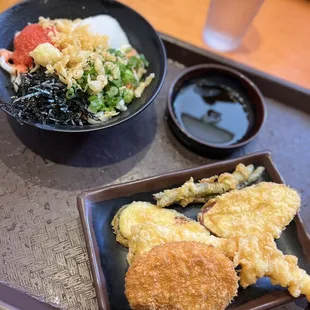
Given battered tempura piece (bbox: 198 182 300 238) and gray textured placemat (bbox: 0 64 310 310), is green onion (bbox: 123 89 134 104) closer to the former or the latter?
gray textured placemat (bbox: 0 64 310 310)

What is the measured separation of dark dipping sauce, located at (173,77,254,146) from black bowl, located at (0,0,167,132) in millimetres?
236

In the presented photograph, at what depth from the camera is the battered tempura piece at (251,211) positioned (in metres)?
1.47

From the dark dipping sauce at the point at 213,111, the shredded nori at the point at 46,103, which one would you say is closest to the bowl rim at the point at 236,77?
the dark dipping sauce at the point at 213,111

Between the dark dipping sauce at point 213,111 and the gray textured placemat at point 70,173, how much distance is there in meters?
0.09

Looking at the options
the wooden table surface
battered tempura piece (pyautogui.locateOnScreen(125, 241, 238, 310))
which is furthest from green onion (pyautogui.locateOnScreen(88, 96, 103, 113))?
the wooden table surface

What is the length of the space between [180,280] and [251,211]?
0.42 metres

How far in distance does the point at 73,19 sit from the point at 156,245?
1218 mm

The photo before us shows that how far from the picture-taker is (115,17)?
1.96 metres

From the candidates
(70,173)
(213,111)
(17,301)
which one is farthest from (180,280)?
(213,111)

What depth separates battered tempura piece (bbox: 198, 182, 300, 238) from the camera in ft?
4.83

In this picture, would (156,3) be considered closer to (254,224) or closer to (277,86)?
(277,86)

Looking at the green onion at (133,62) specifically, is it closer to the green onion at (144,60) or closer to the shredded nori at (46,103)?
the green onion at (144,60)

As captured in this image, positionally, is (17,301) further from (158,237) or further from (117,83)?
(117,83)

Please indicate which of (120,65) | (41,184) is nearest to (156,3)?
(120,65)
